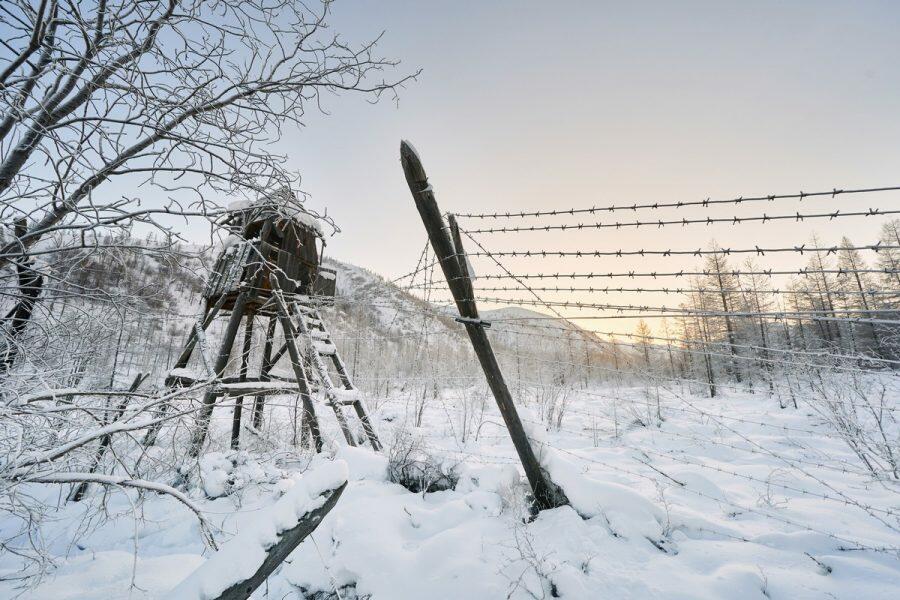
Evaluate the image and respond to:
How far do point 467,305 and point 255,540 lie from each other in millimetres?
2233

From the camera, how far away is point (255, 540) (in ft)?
4.64

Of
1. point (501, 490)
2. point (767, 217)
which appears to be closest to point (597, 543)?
point (501, 490)

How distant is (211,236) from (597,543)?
382 cm

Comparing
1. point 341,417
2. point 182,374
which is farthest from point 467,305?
point 182,374

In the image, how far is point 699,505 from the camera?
159 inches

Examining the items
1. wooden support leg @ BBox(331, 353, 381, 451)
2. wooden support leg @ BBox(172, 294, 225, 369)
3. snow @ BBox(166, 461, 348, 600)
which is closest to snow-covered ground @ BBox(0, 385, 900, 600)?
snow @ BBox(166, 461, 348, 600)

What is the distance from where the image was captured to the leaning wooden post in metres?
2.94

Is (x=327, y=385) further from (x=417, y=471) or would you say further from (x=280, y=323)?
(x=280, y=323)

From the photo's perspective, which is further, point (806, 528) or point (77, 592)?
point (806, 528)

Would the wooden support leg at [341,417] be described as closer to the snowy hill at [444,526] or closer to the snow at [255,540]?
the snowy hill at [444,526]

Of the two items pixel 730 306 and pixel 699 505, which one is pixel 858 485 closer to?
pixel 699 505

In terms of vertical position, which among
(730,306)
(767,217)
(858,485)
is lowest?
(858,485)

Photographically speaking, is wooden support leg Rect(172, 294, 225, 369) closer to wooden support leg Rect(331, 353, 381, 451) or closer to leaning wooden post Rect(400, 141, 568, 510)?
wooden support leg Rect(331, 353, 381, 451)

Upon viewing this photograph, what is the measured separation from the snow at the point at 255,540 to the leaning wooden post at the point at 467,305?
1825 mm
